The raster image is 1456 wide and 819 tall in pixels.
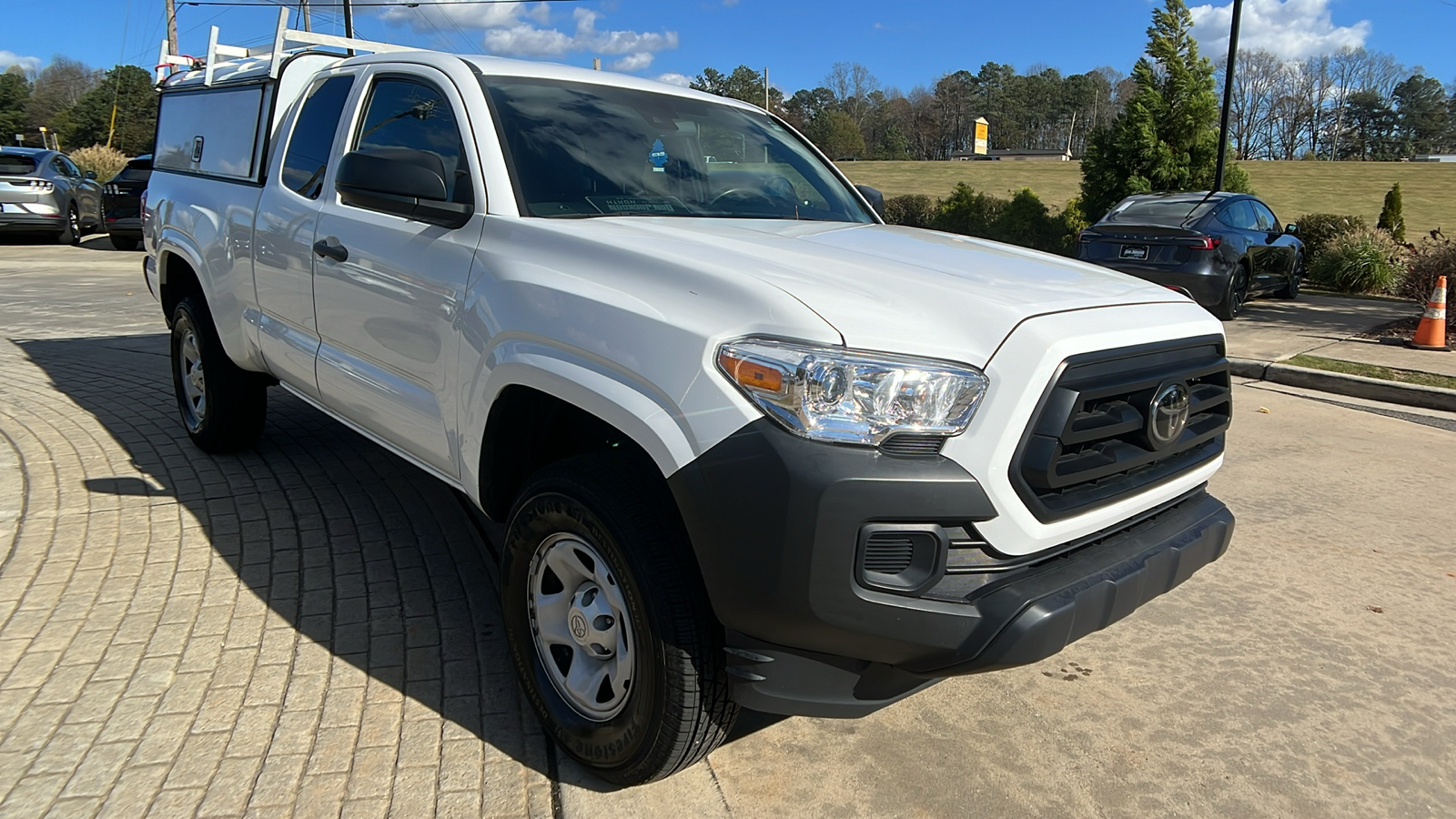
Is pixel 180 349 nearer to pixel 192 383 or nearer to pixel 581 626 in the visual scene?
pixel 192 383

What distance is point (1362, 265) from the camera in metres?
15.0

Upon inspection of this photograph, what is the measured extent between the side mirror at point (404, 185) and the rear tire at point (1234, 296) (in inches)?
410

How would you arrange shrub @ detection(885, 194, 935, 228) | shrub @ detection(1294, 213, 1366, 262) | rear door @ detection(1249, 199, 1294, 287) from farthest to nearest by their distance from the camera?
1. shrub @ detection(885, 194, 935, 228)
2. shrub @ detection(1294, 213, 1366, 262)
3. rear door @ detection(1249, 199, 1294, 287)

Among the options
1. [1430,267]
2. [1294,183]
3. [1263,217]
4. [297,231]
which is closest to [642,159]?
[297,231]

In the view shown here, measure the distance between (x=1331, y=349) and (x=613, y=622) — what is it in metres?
9.58

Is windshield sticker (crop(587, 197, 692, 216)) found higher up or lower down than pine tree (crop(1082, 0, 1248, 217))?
lower down

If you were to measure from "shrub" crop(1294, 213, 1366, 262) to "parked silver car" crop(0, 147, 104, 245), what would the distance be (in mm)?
23141

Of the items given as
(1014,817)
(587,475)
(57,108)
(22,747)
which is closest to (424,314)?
(587,475)

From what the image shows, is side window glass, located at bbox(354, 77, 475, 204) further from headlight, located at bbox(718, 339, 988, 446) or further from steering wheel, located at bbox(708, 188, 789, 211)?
headlight, located at bbox(718, 339, 988, 446)

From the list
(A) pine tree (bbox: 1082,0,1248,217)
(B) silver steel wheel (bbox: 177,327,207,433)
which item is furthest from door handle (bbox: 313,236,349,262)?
(A) pine tree (bbox: 1082,0,1248,217)

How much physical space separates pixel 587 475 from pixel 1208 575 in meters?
2.98

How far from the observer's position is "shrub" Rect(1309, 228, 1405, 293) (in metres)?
15.0

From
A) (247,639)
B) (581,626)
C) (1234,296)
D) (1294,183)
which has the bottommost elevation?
(247,639)

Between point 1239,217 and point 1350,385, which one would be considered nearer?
point 1350,385
